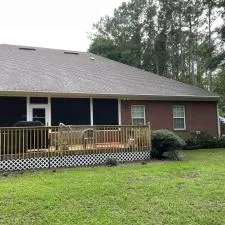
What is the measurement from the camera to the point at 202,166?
43.6 ft

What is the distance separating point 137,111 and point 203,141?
402 centimetres

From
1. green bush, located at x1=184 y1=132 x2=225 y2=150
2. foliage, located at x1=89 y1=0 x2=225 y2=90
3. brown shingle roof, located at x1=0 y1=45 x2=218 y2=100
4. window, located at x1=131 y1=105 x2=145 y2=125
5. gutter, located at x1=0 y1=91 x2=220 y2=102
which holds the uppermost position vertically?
foliage, located at x1=89 y1=0 x2=225 y2=90

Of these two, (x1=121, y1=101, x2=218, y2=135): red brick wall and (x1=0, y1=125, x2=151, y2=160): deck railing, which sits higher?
(x1=121, y1=101, x2=218, y2=135): red brick wall

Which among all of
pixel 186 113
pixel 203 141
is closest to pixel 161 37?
pixel 186 113

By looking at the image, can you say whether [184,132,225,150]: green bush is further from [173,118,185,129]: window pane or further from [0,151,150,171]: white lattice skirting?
[0,151,150,171]: white lattice skirting

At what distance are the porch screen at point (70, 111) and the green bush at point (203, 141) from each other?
5757mm

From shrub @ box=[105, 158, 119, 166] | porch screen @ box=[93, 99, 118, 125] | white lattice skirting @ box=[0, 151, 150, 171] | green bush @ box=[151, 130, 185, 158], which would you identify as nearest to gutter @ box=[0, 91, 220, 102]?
porch screen @ box=[93, 99, 118, 125]

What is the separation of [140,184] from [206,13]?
30208 millimetres

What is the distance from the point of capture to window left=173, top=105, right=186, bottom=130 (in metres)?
22.9

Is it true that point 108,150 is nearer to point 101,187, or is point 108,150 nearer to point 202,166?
point 202,166

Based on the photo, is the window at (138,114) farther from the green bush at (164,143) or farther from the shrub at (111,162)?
the shrub at (111,162)

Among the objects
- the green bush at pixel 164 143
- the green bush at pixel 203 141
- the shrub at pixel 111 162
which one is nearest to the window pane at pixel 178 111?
the green bush at pixel 203 141

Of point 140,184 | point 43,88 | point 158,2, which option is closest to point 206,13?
point 158,2

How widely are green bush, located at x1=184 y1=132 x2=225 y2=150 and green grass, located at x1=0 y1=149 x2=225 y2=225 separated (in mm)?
10032
